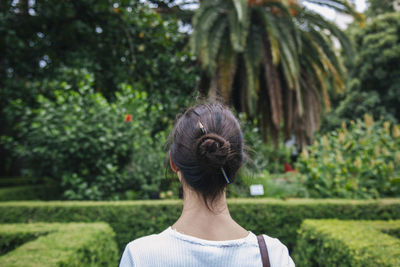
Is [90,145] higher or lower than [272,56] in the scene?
lower

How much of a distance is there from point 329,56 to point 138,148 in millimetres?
4727

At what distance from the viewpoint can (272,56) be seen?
677 centimetres

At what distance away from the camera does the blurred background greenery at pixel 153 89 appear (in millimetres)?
4699

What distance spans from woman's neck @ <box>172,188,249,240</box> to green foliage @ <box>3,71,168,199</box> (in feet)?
11.8

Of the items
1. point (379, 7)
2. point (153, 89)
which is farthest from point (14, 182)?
point (379, 7)

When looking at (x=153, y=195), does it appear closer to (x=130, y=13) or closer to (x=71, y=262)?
(x=71, y=262)

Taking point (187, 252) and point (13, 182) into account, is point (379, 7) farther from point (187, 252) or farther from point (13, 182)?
point (187, 252)

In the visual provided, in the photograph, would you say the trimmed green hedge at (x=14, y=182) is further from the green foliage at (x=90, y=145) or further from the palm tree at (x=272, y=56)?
the palm tree at (x=272, y=56)

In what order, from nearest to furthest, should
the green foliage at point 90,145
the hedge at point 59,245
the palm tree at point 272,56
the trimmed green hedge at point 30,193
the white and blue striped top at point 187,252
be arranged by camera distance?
the white and blue striped top at point 187,252 → the hedge at point 59,245 → the green foliage at point 90,145 → the trimmed green hedge at point 30,193 → the palm tree at point 272,56

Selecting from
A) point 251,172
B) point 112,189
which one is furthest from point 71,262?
point 112,189

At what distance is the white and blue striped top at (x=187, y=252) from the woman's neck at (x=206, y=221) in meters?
0.03

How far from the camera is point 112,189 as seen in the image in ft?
15.5

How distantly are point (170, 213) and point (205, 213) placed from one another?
3154 millimetres

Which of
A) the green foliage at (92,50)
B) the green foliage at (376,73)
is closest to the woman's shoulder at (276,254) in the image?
the green foliage at (92,50)
